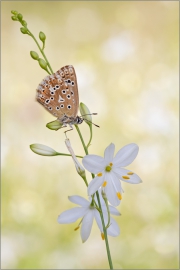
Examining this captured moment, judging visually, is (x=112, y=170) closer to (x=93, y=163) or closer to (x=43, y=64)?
(x=93, y=163)

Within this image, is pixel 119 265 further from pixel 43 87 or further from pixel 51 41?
pixel 43 87

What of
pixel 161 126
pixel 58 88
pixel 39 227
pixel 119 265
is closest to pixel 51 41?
pixel 161 126

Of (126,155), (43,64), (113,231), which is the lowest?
(113,231)

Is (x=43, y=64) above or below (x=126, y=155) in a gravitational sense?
above

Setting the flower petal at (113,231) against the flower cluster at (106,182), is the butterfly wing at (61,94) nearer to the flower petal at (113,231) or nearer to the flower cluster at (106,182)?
the flower cluster at (106,182)

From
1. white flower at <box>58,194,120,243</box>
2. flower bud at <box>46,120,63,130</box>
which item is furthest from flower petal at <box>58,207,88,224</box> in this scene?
flower bud at <box>46,120,63,130</box>

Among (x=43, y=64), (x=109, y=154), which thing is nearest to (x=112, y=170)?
(x=109, y=154)
